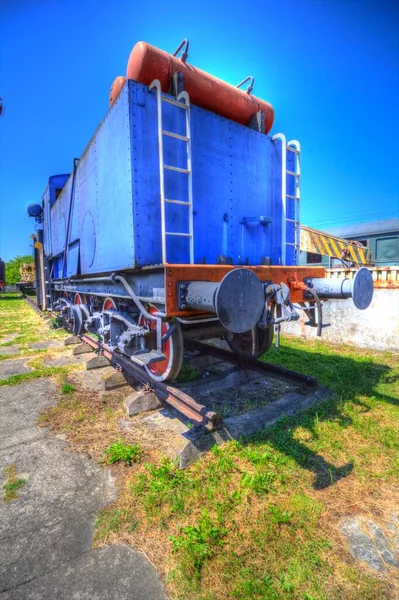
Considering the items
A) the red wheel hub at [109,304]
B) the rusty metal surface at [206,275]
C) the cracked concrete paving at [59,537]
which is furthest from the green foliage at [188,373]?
the rusty metal surface at [206,275]

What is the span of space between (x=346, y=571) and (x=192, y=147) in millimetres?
3935

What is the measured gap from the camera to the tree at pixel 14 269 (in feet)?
119

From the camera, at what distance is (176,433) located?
3.29m

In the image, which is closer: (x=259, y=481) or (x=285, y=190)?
(x=259, y=481)

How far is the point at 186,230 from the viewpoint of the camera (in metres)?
3.51

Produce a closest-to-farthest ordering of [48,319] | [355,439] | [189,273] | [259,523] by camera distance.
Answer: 1. [259,523]
2. [189,273]
3. [355,439]
4. [48,319]

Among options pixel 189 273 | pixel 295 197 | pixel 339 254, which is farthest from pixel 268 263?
pixel 339 254

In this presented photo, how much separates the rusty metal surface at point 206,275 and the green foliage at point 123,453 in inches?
55.0

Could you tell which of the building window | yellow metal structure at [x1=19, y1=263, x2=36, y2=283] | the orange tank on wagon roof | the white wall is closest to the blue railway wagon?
the orange tank on wagon roof

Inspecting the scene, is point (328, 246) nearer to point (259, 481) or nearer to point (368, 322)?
point (368, 322)

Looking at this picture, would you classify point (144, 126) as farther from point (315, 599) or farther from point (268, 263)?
point (315, 599)

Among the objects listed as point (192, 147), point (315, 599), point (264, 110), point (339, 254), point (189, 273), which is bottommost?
point (315, 599)

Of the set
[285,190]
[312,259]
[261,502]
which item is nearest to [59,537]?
[261,502]

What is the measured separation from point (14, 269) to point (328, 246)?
38833 mm
